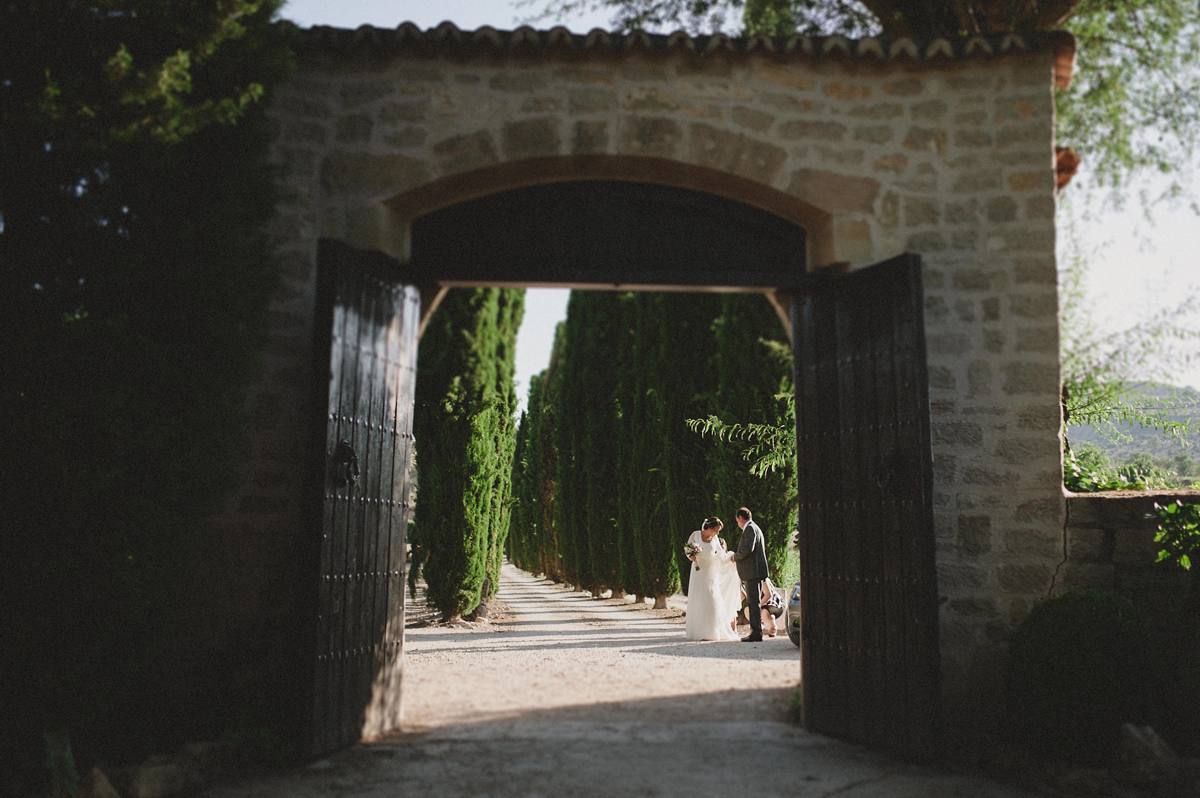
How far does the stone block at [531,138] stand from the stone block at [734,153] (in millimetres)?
801

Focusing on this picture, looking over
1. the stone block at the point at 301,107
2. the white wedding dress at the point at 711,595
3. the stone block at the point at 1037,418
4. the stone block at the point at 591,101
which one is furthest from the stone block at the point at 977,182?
the white wedding dress at the point at 711,595

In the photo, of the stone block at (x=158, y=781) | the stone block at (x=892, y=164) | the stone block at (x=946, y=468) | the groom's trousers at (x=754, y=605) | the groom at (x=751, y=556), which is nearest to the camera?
the stone block at (x=158, y=781)

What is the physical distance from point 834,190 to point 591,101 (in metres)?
1.50

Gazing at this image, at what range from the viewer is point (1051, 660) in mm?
3994

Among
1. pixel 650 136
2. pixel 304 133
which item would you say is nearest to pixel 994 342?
pixel 650 136

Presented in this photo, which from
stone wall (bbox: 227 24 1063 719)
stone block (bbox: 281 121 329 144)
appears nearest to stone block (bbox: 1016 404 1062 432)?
stone wall (bbox: 227 24 1063 719)

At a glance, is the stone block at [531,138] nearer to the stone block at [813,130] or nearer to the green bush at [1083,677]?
the stone block at [813,130]

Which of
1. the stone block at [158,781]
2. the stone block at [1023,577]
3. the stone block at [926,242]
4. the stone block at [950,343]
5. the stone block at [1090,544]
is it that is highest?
the stone block at [926,242]

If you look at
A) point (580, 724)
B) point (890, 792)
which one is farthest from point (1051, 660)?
point (580, 724)

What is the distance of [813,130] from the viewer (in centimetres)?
510

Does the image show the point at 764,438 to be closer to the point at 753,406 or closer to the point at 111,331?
the point at 753,406

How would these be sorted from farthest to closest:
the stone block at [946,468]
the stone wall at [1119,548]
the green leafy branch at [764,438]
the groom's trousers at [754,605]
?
the green leafy branch at [764,438] → the groom's trousers at [754,605] → the stone block at [946,468] → the stone wall at [1119,548]

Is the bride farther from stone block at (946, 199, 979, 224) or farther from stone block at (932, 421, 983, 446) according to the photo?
stone block at (946, 199, 979, 224)

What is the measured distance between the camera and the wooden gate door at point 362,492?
423 cm
